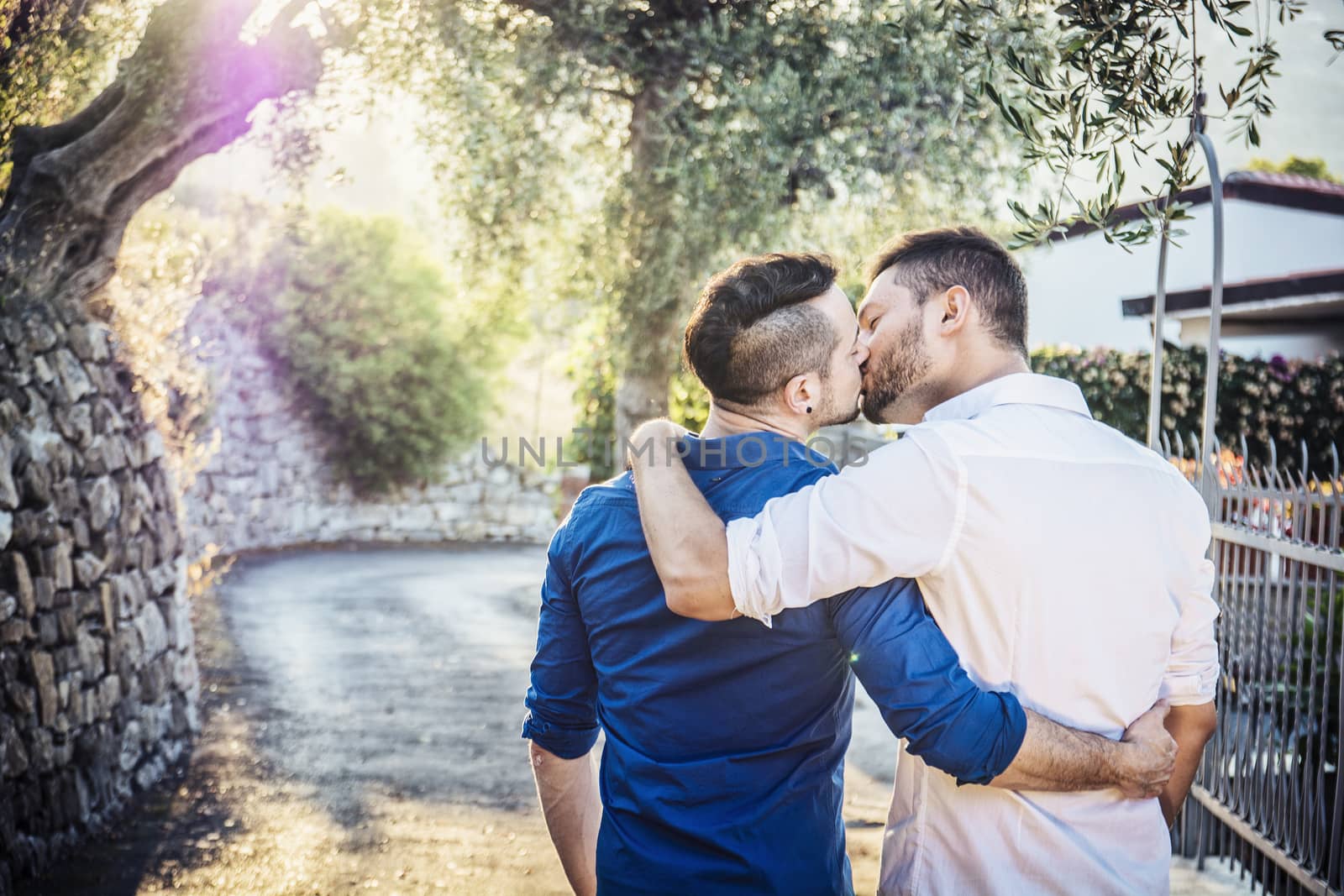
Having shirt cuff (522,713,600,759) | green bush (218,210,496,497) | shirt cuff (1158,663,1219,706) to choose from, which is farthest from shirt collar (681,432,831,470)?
green bush (218,210,496,497)

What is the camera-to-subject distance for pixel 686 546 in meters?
1.87

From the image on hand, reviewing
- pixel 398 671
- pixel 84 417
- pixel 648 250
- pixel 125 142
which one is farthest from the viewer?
pixel 398 671

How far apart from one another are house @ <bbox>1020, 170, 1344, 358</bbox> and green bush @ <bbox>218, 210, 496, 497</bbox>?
956 centimetres

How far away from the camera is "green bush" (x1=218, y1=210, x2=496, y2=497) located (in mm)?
15906

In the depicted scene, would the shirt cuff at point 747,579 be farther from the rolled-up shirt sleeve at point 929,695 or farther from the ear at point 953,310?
the ear at point 953,310

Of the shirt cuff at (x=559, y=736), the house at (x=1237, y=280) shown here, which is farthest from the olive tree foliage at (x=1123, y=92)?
the house at (x=1237, y=280)

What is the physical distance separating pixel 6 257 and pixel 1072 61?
459 cm

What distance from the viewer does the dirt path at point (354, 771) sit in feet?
15.0

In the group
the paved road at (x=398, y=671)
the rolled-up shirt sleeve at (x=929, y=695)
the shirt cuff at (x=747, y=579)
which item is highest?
the shirt cuff at (x=747, y=579)

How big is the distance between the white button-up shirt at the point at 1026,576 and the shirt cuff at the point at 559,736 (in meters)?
0.77

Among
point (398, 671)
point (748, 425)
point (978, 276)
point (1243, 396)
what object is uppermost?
point (978, 276)

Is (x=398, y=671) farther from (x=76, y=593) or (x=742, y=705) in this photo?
(x=742, y=705)

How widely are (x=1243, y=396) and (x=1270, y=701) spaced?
9.13 m

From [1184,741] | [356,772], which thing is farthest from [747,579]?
[356,772]
